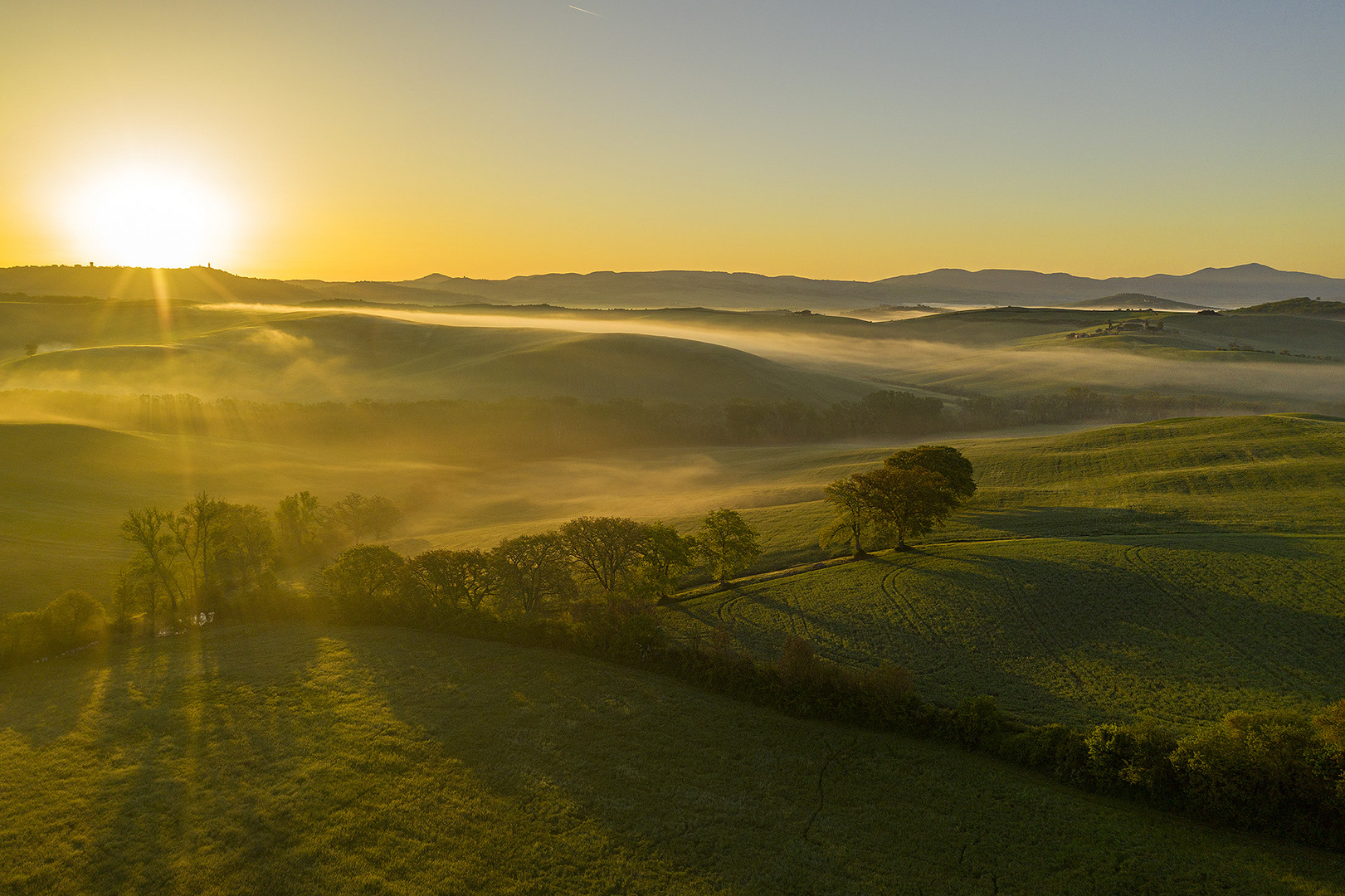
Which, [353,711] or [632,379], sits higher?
[632,379]

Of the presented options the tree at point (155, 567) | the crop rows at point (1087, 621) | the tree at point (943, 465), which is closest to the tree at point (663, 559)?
the crop rows at point (1087, 621)

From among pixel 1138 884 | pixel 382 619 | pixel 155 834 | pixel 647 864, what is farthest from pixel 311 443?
pixel 1138 884

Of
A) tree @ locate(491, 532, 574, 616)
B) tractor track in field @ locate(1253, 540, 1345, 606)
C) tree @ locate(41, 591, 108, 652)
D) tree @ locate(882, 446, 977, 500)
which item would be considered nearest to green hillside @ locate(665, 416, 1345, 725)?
tractor track in field @ locate(1253, 540, 1345, 606)

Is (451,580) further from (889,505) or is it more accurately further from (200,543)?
(889,505)

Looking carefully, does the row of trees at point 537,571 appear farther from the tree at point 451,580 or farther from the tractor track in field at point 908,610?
the tractor track in field at point 908,610

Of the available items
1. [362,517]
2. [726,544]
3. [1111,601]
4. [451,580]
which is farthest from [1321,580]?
[362,517]

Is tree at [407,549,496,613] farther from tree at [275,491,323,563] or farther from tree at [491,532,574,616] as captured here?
tree at [275,491,323,563]

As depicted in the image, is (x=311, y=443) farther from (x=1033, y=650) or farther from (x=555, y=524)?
(x=1033, y=650)
